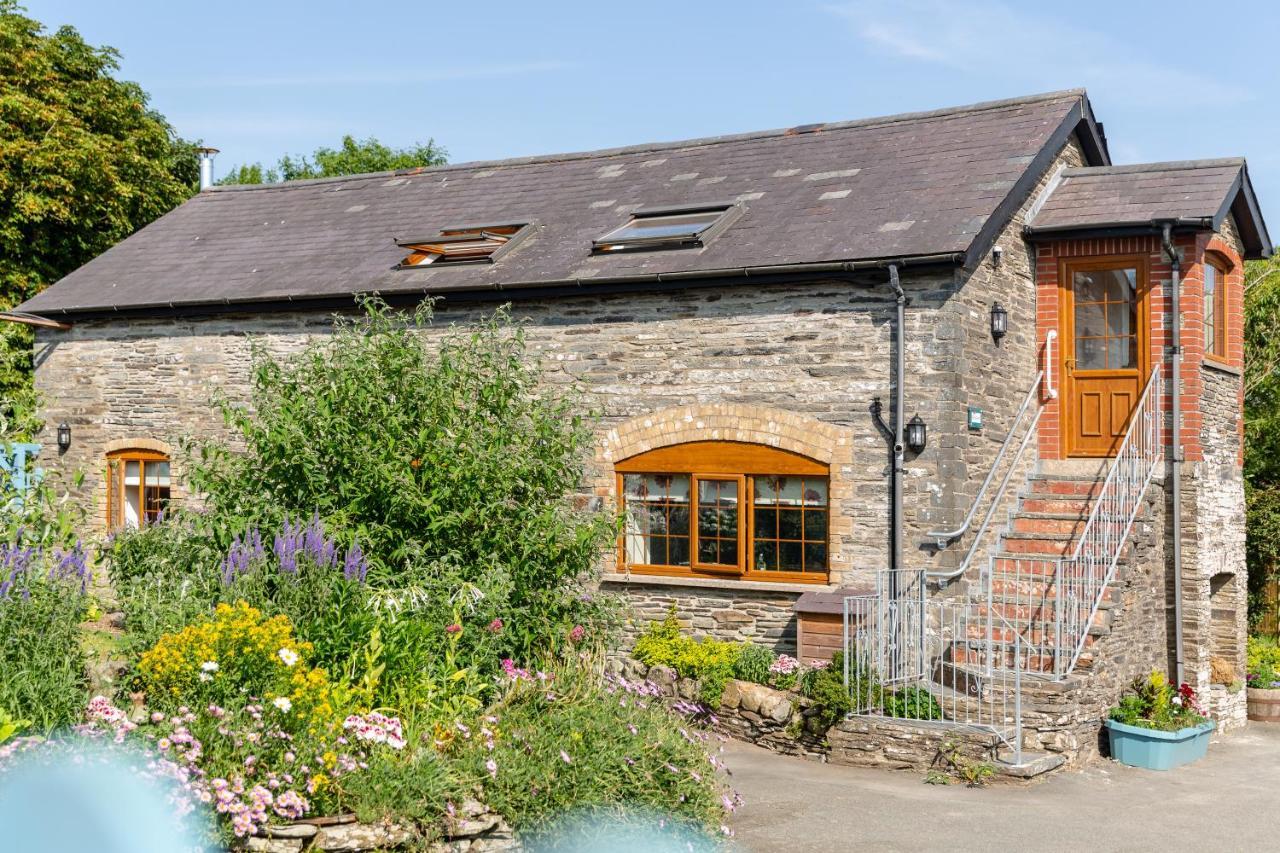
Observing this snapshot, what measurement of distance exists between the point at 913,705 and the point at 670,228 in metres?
6.04

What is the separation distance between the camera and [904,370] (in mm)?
12727

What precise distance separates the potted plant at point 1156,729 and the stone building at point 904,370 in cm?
25

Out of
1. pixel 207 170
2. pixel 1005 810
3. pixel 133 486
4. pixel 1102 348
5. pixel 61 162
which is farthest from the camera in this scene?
pixel 61 162

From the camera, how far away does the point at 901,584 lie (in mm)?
12227

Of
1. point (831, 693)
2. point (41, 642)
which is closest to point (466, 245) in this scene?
point (831, 693)

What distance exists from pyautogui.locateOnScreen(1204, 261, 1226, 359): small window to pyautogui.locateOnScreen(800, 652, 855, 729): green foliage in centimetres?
614

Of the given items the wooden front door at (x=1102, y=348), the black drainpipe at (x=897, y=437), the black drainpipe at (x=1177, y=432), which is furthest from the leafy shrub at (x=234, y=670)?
the wooden front door at (x=1102, y=348)

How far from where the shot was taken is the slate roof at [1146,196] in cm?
1347

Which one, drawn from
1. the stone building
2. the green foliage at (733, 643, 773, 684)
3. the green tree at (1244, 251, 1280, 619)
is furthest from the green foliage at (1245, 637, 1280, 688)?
the green foliage at (733, 643, 773, 684)

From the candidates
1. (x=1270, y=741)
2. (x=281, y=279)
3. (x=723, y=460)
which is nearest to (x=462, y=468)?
(x=723, y=460)

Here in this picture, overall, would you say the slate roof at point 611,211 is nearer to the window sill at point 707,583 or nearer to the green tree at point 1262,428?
the window sill at point 707,583

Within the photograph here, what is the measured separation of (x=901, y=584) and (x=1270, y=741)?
4.51 metres

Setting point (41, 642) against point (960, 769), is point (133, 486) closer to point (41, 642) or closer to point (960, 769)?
point (41, 642)

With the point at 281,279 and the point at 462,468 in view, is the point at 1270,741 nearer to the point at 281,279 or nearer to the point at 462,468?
the point at 462,468
